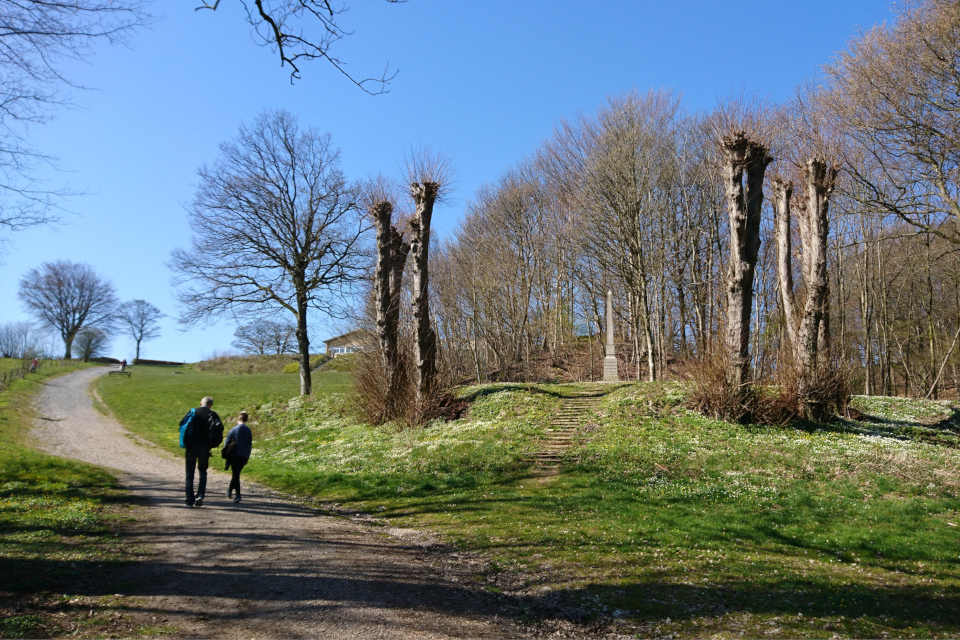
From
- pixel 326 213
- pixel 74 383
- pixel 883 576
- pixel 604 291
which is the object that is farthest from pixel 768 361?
pixel 74 383

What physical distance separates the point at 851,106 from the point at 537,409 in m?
14.0

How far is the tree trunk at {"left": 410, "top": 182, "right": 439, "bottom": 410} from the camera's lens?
64.6ft

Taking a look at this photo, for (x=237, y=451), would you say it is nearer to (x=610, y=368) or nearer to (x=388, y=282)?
(x=388, y=282)

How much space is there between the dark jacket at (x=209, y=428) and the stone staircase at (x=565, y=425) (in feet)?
23.1

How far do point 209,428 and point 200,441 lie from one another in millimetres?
284

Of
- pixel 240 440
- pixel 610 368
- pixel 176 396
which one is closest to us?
pixel 240 440

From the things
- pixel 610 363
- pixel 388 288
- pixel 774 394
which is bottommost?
pixel 774 394

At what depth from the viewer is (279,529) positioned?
8508 millimetres

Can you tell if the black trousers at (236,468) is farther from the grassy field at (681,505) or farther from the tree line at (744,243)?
the tree line at (744,243)

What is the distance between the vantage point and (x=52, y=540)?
6848mm

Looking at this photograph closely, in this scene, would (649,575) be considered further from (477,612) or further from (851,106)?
(851,106)

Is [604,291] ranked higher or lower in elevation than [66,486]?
higher

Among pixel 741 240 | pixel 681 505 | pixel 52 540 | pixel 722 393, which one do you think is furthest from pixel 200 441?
pixel 741 240

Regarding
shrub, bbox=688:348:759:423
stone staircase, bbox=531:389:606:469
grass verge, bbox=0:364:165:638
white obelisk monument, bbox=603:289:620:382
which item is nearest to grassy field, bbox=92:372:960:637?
stone staircase, bbox=531:389:606:469
